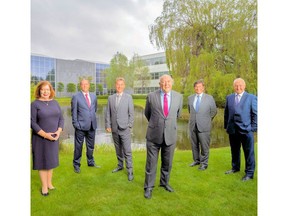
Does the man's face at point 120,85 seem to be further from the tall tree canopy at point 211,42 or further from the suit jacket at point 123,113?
the tall tree canopy at point 211,42

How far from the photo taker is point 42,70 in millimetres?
2158

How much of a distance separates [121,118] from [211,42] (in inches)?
88.0

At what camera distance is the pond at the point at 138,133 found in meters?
2.84

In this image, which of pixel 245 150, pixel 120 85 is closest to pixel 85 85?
pixel 120 85

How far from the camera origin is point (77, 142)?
2.90m

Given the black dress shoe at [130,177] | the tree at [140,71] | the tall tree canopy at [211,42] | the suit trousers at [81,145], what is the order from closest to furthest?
1. the black dress shoe at [130,177]
2. the tree at [140,71]
3. the suit trousers at [81,145]
4. the tall tree canopy at [211,42]

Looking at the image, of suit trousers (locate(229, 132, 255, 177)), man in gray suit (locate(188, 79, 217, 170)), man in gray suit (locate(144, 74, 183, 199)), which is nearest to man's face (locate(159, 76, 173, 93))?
man in gray suit (locate(144, 74, 183, 199))

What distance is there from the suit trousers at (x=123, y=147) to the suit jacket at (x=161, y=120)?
1.95 feet

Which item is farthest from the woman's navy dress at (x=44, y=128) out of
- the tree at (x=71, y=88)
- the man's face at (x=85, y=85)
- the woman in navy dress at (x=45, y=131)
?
the man's face at (x=85, y=85)

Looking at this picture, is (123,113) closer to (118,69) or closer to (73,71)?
(118,69)
